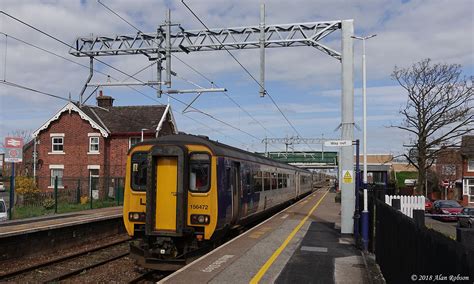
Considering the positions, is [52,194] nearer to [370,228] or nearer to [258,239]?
[258,239]

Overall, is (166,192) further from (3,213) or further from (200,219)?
(3,213)

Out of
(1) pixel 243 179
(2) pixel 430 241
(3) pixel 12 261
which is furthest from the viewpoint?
→ (1) pixel 243 179

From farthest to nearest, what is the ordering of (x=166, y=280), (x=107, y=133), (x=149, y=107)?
(x=149, y=107) < (x=107, y=133) < (x=166, y=280)

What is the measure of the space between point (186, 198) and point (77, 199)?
1824 cm

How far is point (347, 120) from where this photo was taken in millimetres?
15156

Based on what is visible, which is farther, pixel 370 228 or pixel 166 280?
pixel 370 228

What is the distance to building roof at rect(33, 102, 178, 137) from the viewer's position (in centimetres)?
A: 3778

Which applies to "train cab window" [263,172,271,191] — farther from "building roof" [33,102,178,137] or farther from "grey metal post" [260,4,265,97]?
"building roof" [33,102,178,137]

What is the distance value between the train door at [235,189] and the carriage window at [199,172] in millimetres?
1585

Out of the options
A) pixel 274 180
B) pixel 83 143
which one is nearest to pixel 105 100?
pixel 83 143

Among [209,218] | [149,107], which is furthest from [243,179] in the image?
[149,107]

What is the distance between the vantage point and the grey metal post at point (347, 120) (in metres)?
15.0

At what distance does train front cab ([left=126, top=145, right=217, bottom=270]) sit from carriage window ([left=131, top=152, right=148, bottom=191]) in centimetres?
56

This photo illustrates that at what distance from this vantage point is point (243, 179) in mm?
14141
